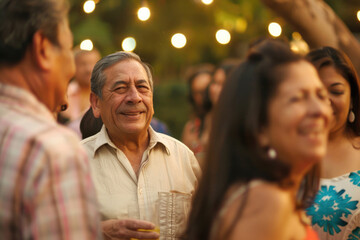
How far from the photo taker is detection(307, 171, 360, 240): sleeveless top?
316 centimetres

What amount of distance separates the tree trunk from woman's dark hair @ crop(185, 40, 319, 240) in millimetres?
2894

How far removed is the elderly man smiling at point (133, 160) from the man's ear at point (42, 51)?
1162 mm

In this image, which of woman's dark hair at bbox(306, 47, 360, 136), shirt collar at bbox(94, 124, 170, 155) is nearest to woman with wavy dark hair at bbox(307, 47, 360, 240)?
woman's dark hair at bbox(306, 47, 360, 136)

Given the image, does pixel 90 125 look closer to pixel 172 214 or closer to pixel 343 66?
pixel 172 214

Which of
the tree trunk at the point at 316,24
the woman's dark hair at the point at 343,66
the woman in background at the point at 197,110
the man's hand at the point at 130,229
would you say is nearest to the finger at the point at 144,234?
the man's hand at the point at 130,229

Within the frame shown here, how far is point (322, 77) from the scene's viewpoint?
333 centimetres

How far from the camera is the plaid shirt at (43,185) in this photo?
5.53ft

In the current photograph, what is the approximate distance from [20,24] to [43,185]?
0.57 metres

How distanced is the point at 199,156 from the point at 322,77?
3049 millimetres

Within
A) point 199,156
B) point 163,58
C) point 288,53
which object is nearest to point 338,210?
point 288,53

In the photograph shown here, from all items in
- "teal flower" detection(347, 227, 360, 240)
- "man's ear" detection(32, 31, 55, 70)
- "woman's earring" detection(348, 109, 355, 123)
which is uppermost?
"man's ear" detection(32, 31, 55, 70)

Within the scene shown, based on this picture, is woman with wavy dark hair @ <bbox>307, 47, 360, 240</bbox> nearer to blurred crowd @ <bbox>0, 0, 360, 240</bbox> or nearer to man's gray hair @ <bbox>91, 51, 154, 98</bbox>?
blurred crowd @ <bbox>0, 0, 360, 240</bbox>

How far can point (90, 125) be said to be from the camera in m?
3.85

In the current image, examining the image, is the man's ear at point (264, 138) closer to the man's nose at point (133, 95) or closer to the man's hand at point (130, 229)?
the man's hand at point (130, 229)
